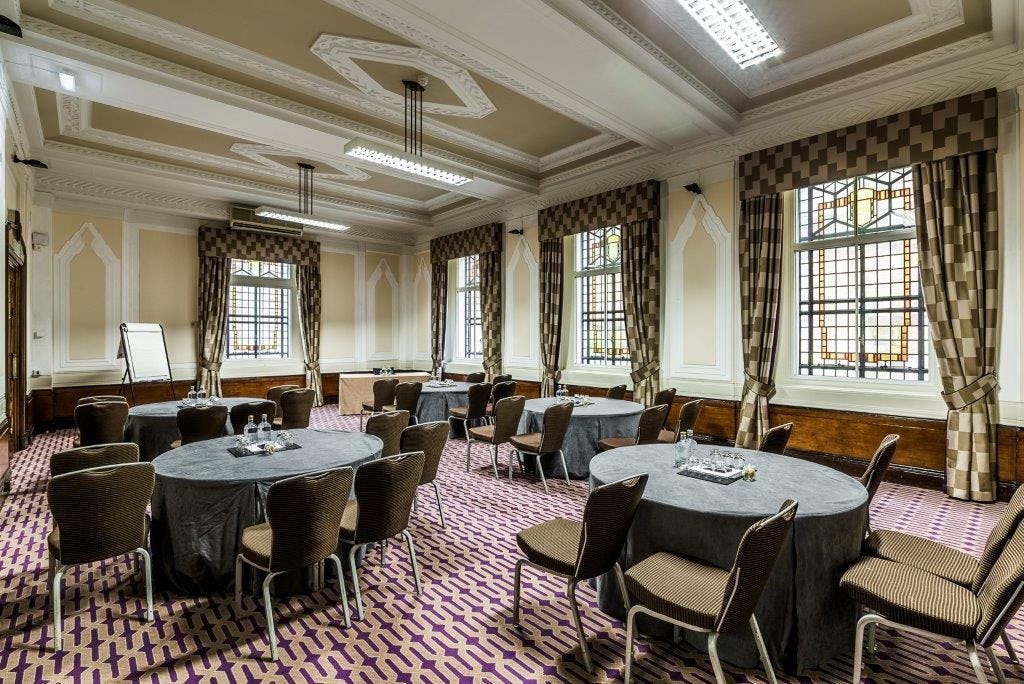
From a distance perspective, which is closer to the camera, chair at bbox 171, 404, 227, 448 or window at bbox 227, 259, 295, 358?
chair at bbox 171, 404, 227, 448

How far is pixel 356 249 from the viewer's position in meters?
10.8

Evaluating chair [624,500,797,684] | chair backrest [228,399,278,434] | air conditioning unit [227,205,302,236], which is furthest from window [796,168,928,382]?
air conditioning unit [227,205,302,236]

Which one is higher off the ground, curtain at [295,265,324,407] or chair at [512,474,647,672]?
curtain at [295,265,324,407]

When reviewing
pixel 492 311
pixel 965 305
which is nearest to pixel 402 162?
pixel 492 311

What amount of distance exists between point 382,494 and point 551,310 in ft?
18.3

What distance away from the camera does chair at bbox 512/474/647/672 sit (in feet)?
6.70

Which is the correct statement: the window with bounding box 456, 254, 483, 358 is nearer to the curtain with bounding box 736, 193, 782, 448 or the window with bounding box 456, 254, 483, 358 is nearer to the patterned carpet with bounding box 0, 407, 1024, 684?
the curtain with bounding box 736, 193, 782, 448

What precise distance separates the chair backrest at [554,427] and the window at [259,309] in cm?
730

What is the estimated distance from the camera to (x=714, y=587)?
1954 millimetres

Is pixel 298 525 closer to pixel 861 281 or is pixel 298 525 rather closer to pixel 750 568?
pixel 750 568

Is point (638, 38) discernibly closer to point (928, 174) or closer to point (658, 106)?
point (658, 106)

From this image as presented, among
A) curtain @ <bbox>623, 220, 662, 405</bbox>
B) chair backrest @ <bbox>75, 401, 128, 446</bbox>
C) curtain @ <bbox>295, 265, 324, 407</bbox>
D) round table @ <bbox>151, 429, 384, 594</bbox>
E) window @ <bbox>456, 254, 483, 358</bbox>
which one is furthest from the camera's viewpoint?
window @ <bbox>456, 254, 483, 358</bbox>

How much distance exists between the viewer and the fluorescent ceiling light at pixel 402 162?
4962mm

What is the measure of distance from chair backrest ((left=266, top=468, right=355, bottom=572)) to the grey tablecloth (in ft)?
4.53
